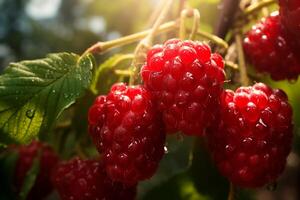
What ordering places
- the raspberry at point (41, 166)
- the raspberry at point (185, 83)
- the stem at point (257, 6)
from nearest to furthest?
1. the raspberry at point (185, 83)
2. the stem at point (257, 6)
3. the raspberry at point (41, 166)

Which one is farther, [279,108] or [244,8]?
[244,8]

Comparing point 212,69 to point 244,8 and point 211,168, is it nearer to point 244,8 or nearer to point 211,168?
point 244,8

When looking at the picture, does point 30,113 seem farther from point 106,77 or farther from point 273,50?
point 273,50

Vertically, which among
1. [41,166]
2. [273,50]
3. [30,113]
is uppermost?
[30,113]

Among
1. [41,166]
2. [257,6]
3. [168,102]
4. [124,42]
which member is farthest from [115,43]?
[41,166]

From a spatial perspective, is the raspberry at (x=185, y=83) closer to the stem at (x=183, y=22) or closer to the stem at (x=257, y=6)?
the stem at (x=183, y=22)

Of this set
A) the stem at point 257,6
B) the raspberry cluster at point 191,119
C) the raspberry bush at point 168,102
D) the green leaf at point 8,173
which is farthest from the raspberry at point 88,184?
the stem at point 257,6

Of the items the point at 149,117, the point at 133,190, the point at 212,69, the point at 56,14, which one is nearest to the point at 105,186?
the point at 133,190
